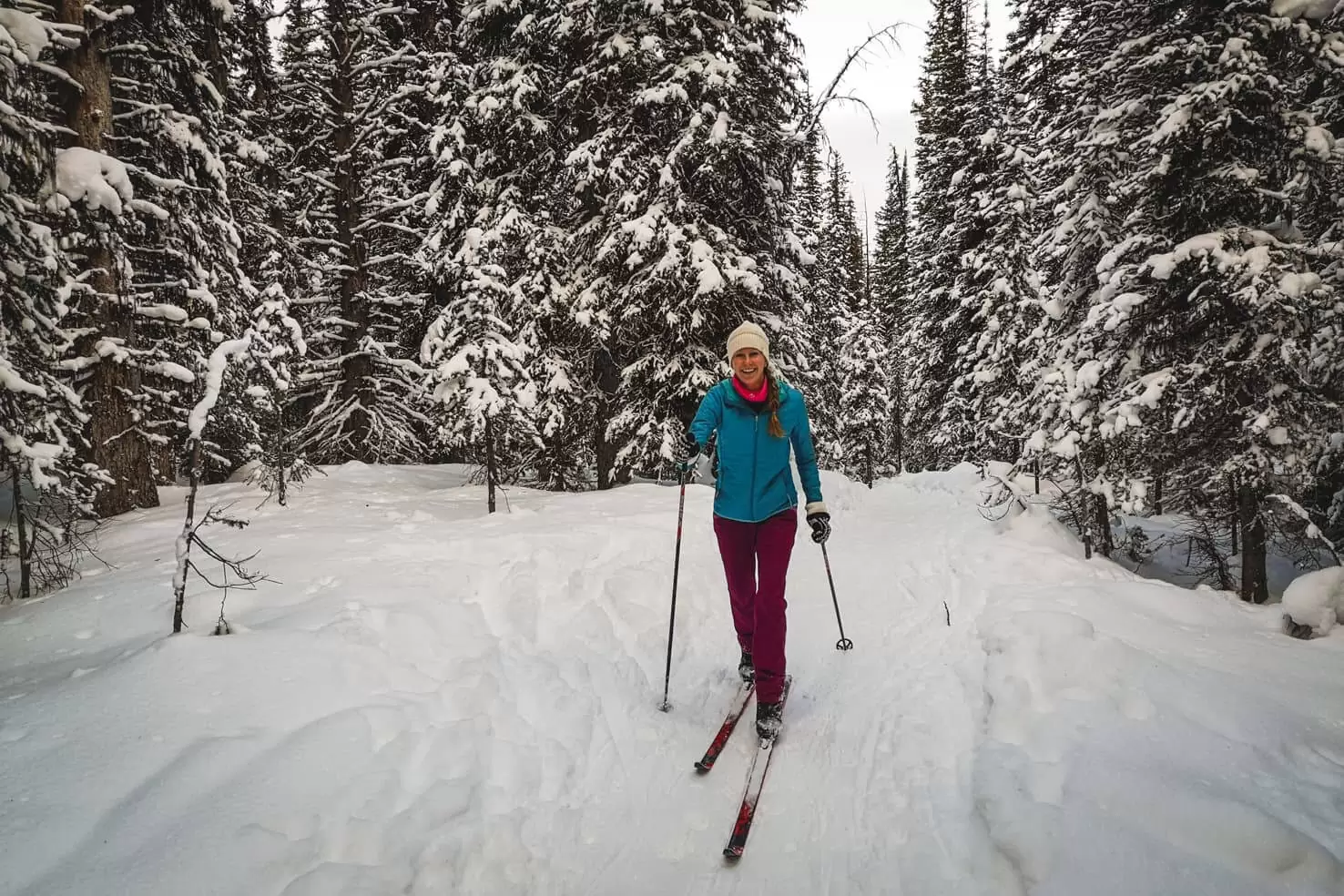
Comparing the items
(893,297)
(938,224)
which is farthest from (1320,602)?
(893,297)

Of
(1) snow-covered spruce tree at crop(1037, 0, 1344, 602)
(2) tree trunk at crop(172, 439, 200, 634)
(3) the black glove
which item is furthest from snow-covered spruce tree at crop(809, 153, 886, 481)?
(2) tree trunk at crop(172, 439, 200, 634)

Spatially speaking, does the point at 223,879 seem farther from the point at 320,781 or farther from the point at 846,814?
the point at 846,814

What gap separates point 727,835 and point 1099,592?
4.17m

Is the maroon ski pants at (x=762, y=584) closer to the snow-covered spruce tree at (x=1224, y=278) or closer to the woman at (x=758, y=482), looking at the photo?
the woman at (x=758, y=482)

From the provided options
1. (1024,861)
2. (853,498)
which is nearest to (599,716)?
(1024,861)

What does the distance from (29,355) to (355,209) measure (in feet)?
32.0

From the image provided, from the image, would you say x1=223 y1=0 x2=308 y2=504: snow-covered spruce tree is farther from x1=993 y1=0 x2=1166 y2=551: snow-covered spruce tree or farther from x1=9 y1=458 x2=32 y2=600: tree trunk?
x1=993 y1=0 x2=1166 y2=551: snow-covered spruce tree

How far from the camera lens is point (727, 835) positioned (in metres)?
3.35

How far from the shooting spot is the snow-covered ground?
257 centimetres

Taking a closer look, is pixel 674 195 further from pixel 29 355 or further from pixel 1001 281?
pixel 1001 281

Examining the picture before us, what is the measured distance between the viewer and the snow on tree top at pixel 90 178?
7.38 metres

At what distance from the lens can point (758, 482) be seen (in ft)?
14.5

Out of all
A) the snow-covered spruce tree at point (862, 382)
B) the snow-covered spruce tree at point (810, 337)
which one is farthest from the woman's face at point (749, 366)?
the snow-covered spruce tree at point (862, 382)

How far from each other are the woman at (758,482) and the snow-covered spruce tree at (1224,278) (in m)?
4.67
